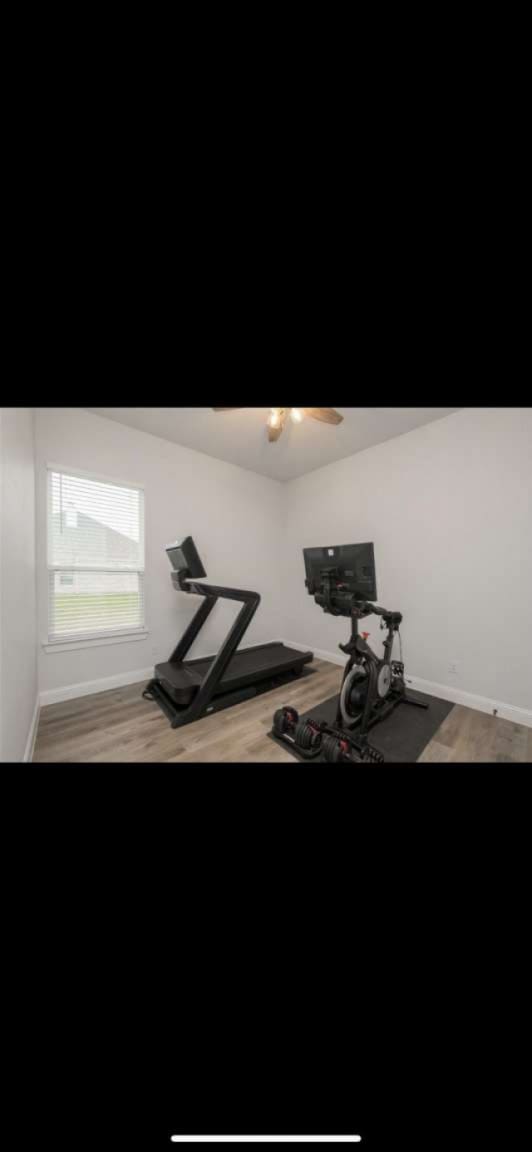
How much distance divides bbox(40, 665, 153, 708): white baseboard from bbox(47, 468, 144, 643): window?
0.38 m

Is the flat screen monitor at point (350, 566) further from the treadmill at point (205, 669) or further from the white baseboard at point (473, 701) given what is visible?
the white baseboard at point (473, 701)

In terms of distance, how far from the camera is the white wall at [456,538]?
2232 millimetres

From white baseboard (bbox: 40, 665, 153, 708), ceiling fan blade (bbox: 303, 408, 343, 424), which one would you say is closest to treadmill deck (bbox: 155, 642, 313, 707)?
white baseboard (bbox: 40, 665, 153, 708)

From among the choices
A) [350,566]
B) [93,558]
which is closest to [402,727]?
[350,566]

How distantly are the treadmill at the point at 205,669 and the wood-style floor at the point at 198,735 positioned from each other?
9 cm

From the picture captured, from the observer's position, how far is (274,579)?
3938 millimetres

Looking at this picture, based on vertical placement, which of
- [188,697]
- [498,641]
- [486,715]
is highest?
[498,641]

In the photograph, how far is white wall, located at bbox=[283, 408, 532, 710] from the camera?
2.23 m

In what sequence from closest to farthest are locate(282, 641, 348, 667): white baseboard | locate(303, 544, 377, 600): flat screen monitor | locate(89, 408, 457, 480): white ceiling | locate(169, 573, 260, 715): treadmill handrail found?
locate(303, 544, 377, 600): flat screen monitor → locate(169, 573, 260, 715): treadmill handrail → locate(89, 408, 457, 480): white ceiling → locate(282, 641, 348, 667): white baseboard

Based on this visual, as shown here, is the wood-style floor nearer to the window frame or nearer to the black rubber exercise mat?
the black rubber exercise mat
